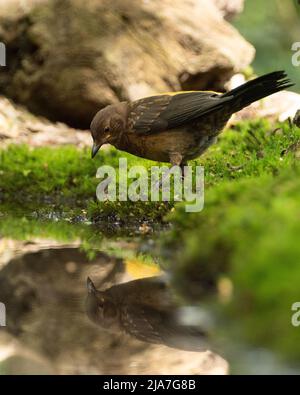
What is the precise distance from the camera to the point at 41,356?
4262 mm

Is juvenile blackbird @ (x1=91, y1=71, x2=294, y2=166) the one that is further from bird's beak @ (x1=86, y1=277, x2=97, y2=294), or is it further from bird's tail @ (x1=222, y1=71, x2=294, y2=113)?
bird's beak @ (x1=86, y1=277, x2=97, y2=294)

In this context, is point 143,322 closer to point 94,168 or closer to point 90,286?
point 90,286

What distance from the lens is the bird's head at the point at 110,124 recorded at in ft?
28.7

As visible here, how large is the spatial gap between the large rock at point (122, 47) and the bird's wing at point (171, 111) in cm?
397

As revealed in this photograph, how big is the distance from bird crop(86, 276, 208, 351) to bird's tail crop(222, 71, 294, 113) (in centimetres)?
273

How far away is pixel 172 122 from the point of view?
844cm

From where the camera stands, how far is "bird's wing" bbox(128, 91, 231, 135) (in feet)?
27.3

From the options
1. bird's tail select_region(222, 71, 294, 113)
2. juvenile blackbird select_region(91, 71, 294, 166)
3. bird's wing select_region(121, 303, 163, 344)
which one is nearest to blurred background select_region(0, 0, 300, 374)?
bird's wing select_region(121, 303, 163, 344)

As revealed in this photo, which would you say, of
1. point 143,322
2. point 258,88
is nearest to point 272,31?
point 258,88

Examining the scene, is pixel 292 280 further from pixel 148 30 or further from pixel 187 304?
pixel 148 30

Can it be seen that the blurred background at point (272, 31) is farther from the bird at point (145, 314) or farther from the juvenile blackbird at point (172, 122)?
the bird at point (145, 314)

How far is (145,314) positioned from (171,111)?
12.7ft

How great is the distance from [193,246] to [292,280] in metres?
1.10

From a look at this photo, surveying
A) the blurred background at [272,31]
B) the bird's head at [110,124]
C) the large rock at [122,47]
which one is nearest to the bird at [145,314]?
the bird's head at [110,124]
